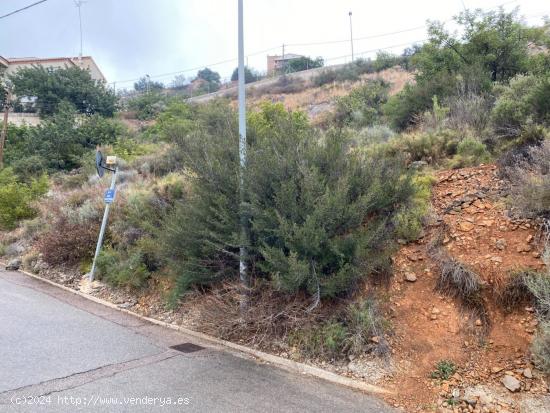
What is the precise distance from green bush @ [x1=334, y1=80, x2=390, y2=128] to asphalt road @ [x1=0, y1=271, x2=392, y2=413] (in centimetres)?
1358

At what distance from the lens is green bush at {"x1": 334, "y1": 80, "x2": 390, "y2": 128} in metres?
18.5

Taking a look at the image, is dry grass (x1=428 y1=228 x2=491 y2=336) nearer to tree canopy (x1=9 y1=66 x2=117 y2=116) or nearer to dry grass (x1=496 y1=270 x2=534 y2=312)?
dry grass (x1=496 y1=270 x2=534 y2=312)

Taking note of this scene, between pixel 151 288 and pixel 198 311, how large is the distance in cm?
222

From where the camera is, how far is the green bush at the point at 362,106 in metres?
18.5

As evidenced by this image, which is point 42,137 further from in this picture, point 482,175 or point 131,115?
point 482,175

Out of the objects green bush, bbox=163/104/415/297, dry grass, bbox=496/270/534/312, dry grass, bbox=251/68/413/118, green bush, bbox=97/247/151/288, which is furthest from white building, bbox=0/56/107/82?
dry grass, bbox=496/270/534/312

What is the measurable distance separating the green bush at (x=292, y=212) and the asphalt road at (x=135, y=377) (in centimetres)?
119

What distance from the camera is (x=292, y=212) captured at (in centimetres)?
582

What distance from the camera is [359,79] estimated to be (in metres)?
35.9

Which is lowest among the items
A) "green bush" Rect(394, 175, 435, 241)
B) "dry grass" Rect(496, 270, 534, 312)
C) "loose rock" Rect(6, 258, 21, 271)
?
"dry grass" Rect(496, 270, 534, 312)

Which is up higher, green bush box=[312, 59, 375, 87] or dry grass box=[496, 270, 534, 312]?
green bush box=[312, 59, 375, 87]

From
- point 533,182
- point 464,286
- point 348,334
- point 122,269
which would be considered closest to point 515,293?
point 464,286

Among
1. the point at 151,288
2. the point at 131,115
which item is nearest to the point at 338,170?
the point at 151,288

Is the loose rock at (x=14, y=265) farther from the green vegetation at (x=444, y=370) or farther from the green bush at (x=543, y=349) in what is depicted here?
the green bush at (x=543, y=349)
